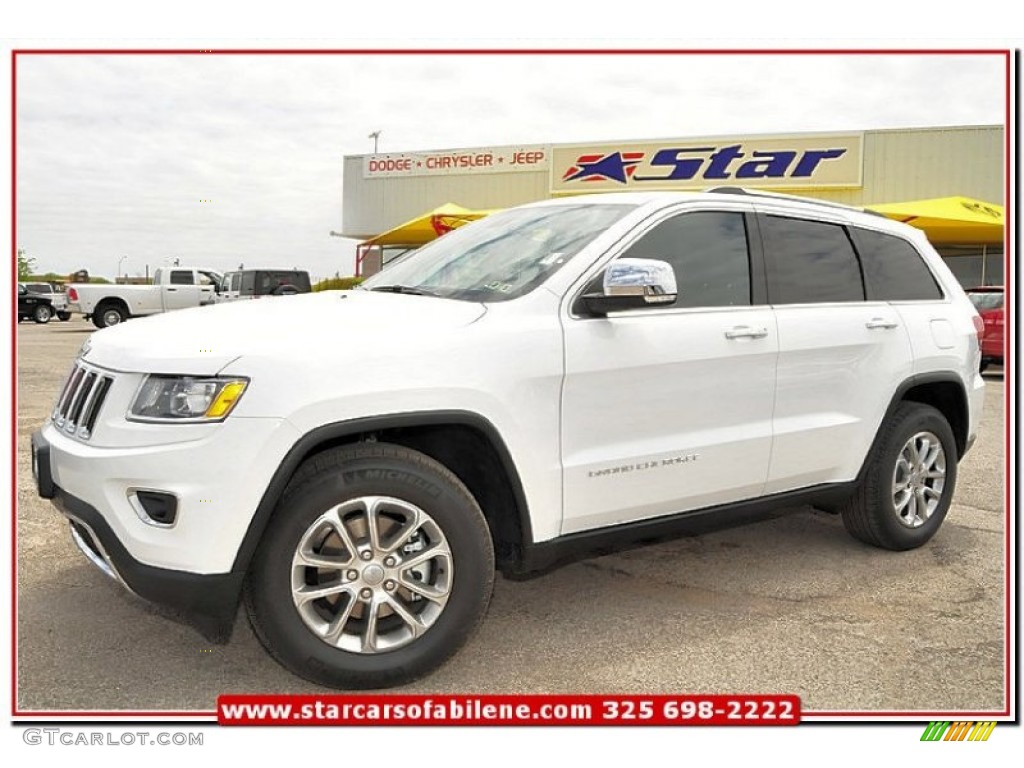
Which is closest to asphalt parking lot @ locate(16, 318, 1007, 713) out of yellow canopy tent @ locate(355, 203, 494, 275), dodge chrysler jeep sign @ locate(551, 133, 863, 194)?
yellow canopy tent @ locate(355, 203, 494, 275)

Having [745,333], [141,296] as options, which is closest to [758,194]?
[745,333]

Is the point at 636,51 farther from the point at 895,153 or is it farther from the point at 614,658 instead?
the point at 895,153

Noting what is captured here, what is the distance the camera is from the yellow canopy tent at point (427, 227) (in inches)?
754

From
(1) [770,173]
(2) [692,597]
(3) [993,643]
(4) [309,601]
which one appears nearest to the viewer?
(4) [309,601]

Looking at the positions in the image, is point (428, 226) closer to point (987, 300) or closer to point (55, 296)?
point (987, 300)

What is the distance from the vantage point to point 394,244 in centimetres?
2380

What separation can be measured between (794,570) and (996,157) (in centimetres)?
2279

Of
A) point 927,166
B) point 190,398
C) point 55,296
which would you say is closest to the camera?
point 190,398

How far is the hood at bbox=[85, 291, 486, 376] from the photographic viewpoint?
122 inches

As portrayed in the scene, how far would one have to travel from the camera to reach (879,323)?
15.9 feet

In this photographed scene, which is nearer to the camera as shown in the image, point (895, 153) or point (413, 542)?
point (413, 542)

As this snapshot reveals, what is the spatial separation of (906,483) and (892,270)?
3.79ft

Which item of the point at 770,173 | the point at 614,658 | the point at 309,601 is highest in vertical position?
the point at 770,173

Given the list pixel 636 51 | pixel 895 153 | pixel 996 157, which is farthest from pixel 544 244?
pixel 996 157
